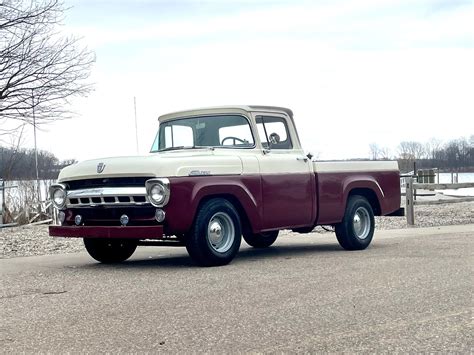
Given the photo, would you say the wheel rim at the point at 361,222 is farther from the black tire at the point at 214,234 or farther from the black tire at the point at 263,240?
the black tire at the point at 214,234

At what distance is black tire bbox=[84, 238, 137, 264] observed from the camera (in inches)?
368

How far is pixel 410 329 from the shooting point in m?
4.87

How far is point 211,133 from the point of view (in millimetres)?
9523

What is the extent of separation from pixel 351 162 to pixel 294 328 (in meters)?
5.87

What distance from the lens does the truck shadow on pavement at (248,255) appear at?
29.3ft

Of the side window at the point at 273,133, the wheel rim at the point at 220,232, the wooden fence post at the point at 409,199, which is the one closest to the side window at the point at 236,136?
the side window at the point at 273,133

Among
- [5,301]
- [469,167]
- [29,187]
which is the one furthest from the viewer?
[469,167]

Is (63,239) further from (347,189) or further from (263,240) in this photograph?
(347,189)

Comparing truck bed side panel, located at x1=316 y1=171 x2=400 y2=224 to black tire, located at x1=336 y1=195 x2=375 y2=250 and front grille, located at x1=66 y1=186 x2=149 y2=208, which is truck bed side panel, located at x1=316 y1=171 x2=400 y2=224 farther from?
front grille, located at x1=66 y1=186 x2=149 y2=208

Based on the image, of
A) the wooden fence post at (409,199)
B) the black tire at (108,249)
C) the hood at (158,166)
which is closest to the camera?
the hood at (158,166)

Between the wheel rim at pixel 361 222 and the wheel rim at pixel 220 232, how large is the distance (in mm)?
2654

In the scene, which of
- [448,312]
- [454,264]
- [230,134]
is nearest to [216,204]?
[230,134]

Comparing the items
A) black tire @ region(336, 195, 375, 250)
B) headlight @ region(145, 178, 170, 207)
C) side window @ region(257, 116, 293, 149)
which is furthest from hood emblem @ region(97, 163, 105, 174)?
black tire @ region(336, 195, 375, 250)

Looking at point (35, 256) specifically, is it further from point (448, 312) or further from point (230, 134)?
point (448, 312)
